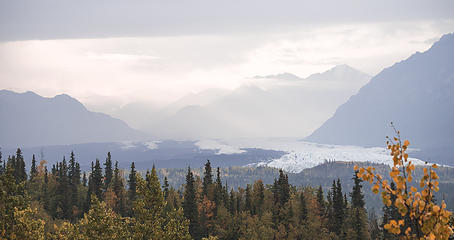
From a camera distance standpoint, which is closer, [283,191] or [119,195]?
[283,191]

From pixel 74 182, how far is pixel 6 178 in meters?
115

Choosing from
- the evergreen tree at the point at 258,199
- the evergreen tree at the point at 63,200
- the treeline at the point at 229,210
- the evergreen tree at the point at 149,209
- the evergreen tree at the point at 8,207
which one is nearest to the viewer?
the evergreen tree at the point at 8,207

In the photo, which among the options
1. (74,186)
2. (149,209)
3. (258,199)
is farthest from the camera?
(74,186)

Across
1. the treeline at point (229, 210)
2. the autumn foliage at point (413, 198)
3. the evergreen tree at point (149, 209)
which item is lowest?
the treeline at point (229, 210)

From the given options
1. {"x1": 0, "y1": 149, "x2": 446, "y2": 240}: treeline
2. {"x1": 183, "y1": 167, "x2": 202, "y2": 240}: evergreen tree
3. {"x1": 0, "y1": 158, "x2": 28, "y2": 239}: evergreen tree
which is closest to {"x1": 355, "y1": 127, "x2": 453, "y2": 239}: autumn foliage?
{"x1": 0, "y1": 158, "x2": 28, "y2": 239}: evergreen tree

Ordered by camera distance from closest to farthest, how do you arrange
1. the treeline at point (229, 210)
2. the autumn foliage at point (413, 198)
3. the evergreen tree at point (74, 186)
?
1. the autumn foliage at point (413, 198)
2. the treeline at point (229, 210)
3. the evergreen tree at point (74, 186)

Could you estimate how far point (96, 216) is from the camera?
44.3m

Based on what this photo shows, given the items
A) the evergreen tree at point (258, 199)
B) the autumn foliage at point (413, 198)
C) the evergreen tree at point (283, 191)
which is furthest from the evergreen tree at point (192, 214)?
the autumn foliage at point (413, 198)

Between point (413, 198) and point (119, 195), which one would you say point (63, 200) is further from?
point (413, 198)

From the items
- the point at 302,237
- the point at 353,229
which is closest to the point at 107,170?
the point at 302,237

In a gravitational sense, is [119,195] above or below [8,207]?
below

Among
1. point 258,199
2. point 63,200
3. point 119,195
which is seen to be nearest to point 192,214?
point 258,199

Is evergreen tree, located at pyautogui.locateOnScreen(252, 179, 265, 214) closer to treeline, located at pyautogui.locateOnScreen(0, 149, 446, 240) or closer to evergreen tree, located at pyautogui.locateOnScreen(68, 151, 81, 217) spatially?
treeline, located at pyautogui.locateOnScreen(0, 149, 446, 240)

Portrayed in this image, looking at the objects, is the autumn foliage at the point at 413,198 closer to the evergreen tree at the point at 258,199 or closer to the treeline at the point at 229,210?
the treeline at the point at 229,210
